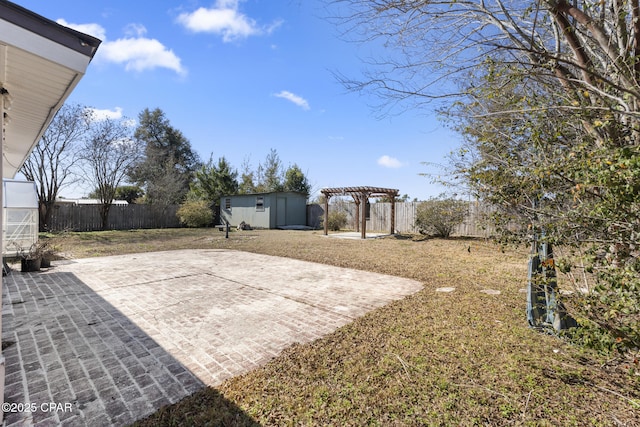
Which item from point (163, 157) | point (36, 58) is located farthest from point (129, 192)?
point (36, 58)

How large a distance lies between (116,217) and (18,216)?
11.8 metres

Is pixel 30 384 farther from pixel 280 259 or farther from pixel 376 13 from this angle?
pixel 280 259

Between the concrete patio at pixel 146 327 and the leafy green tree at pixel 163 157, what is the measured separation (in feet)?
57.6

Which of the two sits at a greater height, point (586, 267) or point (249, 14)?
point (249, 14)

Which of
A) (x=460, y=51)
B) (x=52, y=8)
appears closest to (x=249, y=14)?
(x=52, y=8)

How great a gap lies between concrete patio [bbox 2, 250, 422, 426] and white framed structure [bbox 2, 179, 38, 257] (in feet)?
6.34

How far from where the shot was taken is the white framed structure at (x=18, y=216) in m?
6.96

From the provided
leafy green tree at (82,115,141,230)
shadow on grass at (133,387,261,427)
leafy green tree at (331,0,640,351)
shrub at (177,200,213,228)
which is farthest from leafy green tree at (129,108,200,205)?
shadow on grass at (133,387,261,427)

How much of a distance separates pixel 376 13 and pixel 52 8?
4750 mm

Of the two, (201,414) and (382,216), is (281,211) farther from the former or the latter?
(201,414)

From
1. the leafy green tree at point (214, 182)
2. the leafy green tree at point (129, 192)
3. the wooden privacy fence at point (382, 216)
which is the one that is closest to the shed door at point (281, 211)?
the wooden privacy fence at point (382, 216)

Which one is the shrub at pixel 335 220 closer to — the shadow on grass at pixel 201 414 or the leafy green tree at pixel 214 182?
the leafy green tree at pixel 214 182

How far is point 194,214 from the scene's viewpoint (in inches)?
753

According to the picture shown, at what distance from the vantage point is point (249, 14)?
6.28 meters
